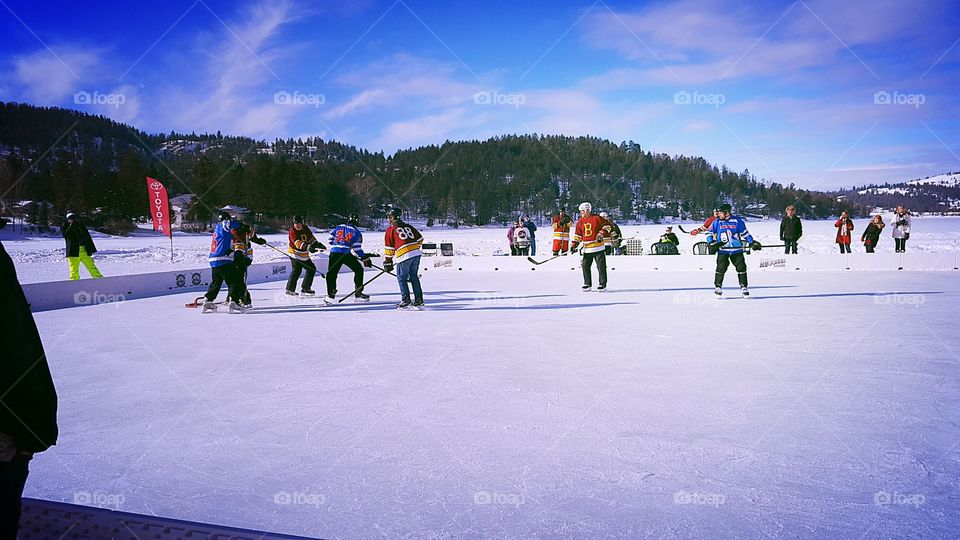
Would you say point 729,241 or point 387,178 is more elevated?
point 387,178

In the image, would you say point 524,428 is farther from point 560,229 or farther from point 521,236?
point 521,236

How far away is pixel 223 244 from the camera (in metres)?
9.37

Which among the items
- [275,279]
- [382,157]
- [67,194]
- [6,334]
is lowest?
[275,279]

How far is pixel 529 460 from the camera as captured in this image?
3.16 meters

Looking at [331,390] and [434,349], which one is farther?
[434,349]

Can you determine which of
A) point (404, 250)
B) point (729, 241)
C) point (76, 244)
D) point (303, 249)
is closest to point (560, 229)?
point (729, 241)

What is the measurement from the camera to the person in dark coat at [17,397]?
1.57 meters

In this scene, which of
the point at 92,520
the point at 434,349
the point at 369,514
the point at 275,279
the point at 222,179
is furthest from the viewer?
the point at 222,179

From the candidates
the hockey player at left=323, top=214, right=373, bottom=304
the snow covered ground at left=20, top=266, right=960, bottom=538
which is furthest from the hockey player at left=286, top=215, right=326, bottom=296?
the snow covered ground at left=20, top=266, right=960, bottom=538

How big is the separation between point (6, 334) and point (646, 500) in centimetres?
251

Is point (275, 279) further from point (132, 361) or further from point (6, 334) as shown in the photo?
point (6, 334)

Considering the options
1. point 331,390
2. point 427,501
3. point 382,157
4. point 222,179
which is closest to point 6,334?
point 427,501

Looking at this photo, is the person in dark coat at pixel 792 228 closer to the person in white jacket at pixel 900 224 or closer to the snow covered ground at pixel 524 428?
the person in white jacket at pixel 900 224

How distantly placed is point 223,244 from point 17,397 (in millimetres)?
8359
